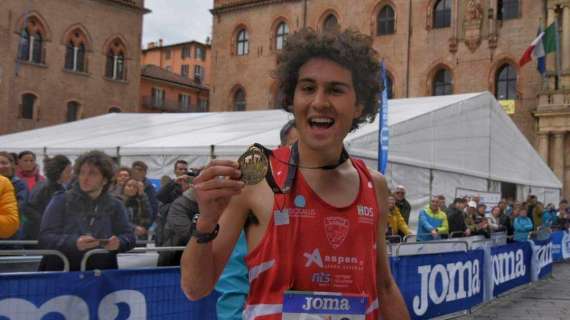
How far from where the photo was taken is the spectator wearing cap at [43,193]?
23.8 ft

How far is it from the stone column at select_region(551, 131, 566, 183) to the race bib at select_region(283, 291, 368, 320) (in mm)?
29205

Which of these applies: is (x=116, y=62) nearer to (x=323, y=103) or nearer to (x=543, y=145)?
(x=543, y=145)

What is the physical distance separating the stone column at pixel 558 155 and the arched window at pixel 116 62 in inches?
1013

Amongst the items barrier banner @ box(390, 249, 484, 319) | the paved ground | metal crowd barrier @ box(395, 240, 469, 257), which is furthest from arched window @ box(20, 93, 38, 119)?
metal crowd barrier @ box(395, 240, 469, 257)

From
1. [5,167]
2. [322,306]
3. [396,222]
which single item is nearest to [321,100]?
[322,306]

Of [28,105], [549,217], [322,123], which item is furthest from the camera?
[28,105]

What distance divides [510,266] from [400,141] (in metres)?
3.85

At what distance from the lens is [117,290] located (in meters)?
4.62

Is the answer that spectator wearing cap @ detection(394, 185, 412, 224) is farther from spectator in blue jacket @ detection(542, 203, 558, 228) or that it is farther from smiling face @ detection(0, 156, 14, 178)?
spectator in blue jacket @ detection(542, 203, 558, 228)

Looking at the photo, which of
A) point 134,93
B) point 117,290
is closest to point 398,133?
point 117,290

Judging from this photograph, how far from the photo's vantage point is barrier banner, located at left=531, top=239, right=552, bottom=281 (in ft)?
41.9

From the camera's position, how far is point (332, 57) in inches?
82.7

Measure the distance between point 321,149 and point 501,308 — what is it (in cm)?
891

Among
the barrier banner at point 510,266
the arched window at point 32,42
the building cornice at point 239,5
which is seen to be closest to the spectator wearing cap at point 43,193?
the barrier banner at point 510,266
